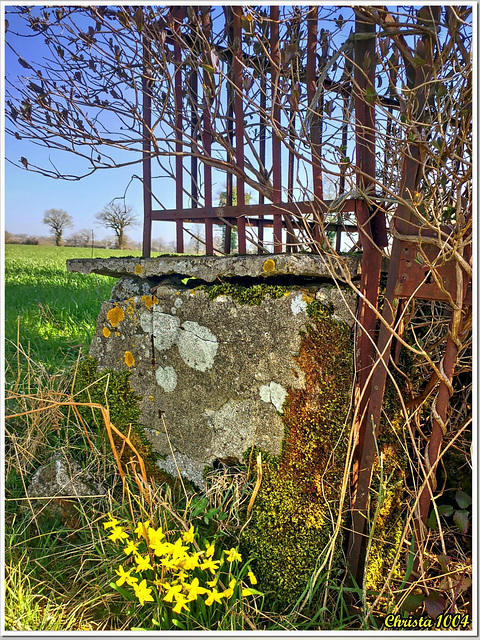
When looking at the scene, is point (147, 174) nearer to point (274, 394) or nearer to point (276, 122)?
point (276, 122)

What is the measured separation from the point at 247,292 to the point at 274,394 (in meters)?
0.50

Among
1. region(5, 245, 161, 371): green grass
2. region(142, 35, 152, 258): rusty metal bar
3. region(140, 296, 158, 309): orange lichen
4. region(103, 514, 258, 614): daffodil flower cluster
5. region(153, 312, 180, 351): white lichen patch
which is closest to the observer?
region(103, 514, 258, 614): daffodil flower cluster

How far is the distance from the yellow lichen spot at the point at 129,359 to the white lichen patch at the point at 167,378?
0.22 metres

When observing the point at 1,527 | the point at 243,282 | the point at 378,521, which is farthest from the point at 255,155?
the point at 1,527

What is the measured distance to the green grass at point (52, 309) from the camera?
14.2 ft

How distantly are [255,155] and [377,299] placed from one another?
100 cm

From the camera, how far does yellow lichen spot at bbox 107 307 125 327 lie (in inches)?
107

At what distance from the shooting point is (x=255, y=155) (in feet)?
7.78

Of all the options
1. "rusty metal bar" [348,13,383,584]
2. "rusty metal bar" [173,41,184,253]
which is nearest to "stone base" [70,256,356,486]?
"rusty metal bar" [348,13,383,584]

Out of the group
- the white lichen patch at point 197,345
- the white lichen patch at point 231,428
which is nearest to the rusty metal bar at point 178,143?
the white lichen patch at point 197,345

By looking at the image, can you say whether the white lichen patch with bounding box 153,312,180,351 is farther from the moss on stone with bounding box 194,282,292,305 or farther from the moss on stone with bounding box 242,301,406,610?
the moss on stone with bounding box 242,301,406,610

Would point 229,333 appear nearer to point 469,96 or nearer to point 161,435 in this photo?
point 161,435

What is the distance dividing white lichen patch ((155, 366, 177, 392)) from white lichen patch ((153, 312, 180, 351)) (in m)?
0.12

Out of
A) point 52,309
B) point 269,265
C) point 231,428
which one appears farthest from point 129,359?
point 52,309
